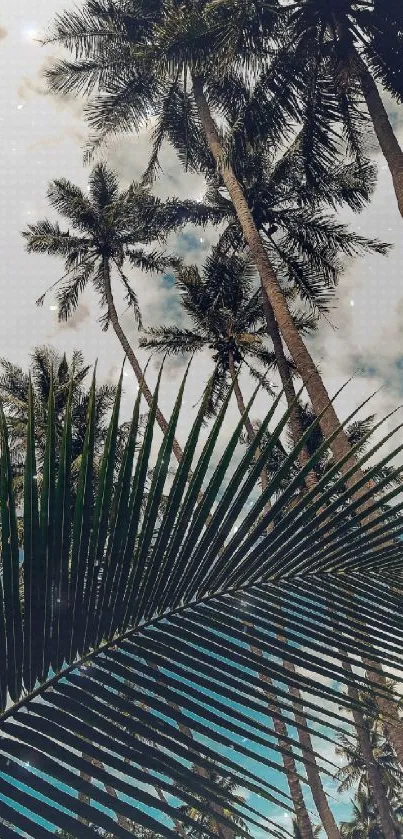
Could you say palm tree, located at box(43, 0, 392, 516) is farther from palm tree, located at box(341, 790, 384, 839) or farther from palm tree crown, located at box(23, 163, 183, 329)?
palm tree, located at box(341, 790, 384, 839)

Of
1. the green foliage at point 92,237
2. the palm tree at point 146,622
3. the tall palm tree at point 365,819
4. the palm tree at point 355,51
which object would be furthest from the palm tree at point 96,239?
the tall palm tree at point 365,819

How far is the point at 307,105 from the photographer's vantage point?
34.4ft

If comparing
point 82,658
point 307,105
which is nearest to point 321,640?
point 82,658

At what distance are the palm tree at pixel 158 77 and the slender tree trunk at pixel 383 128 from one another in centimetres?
175

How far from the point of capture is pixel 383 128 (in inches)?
356

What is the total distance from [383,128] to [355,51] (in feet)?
4.93

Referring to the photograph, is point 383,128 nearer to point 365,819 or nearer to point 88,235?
point 88,235

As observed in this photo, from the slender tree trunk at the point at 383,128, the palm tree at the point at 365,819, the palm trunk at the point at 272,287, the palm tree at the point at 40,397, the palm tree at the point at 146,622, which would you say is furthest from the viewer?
the palm tree at the point at 365,819

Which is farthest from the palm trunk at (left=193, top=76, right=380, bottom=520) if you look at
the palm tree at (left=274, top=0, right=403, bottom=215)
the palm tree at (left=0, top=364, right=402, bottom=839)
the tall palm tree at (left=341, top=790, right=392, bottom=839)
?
the tall palm tree at (left=341, top=790, right=392, bottom=839)

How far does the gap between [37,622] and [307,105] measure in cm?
1134

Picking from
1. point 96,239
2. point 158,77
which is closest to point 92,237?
point 96,239

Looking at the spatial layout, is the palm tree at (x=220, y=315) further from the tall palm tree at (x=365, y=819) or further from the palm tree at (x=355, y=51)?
the tall palm tree at (x=365, y=819)

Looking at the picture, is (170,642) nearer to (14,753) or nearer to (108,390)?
(14,753)

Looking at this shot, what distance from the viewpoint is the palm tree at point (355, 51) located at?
9.03m
